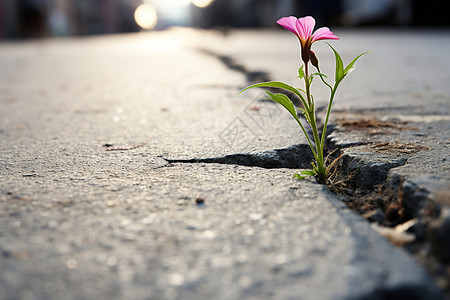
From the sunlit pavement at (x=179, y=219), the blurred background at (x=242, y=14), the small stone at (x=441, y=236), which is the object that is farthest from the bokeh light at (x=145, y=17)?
the small stone at (x=441, y=236)

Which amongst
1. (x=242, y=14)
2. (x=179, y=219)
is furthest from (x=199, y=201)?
(x=242, y=14)

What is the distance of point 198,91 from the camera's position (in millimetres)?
2393

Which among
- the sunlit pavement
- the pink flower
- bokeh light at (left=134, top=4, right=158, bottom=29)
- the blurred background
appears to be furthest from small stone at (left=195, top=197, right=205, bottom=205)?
bokeh light at (left=134, top=4, right=158, bottom=29)

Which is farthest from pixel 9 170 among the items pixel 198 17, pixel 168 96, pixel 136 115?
pixel 198 17

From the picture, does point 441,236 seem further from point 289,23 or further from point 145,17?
point 145,17

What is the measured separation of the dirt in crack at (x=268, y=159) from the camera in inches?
43.3

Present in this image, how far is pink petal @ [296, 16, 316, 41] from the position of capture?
83cm

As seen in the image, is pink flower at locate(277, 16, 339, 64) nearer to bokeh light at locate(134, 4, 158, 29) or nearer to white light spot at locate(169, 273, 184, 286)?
white light spot at locate(169, 273, 184, 286)

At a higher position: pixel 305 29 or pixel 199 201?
pixel 305 29

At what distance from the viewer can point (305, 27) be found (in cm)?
84

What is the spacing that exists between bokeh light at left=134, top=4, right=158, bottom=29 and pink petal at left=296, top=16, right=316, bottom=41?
55.4 metres

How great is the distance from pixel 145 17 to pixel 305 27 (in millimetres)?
57872

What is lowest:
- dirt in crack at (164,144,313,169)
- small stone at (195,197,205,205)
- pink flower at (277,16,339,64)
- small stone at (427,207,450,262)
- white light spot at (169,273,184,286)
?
dirt in crack at (164,144,313,169)

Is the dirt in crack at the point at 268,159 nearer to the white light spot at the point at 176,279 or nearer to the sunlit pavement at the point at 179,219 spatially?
the sunlit pavement at the point at 179,219
